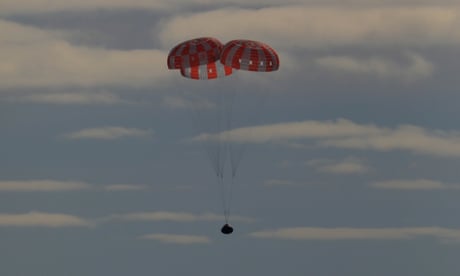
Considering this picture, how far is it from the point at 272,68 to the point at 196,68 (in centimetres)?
807

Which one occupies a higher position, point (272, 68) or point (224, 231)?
point (272, 68)

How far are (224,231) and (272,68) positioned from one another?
38.1 feet

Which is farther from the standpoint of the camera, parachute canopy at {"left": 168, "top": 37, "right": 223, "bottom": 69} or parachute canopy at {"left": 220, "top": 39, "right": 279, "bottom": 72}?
parachute canopy at {"left": 168, "top": 37, "right": 223, "bottom": 69}

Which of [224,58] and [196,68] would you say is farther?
[196,68]

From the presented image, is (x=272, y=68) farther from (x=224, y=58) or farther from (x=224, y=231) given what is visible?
(x=224, y=231)

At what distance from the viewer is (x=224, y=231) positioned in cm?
9088

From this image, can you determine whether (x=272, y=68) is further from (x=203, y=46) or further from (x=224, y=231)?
(x=224, y=231)

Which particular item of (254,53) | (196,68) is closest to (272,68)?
(254,53)

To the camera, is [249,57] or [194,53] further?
[194,53]

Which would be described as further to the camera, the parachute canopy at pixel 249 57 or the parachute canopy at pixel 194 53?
the parachute canopy at pixel 194 53

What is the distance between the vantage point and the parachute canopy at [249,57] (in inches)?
3531

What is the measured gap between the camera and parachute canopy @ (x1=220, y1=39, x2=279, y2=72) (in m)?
89.7

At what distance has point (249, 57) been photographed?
90.0 m

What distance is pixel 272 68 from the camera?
90250 mm
